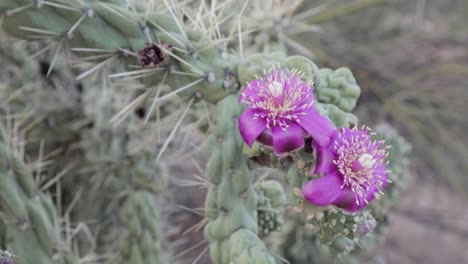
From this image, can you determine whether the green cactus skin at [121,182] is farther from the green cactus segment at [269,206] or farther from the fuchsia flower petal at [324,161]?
the fuchsia flower petal at [324,161]

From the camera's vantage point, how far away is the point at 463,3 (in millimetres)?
4777

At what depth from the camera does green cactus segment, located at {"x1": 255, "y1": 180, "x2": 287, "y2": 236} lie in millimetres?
1563

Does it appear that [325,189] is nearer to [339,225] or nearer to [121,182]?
[339,225]

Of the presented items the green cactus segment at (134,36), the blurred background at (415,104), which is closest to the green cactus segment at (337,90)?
the green cactus segment at (134,36)

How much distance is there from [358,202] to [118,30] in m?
0.75

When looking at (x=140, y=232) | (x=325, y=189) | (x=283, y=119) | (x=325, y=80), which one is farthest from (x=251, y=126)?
(x=140, y=232)

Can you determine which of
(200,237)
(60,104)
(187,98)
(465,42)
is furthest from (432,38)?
(187,98)

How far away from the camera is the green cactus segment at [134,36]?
5.06 ft

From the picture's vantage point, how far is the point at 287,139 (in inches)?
47.6

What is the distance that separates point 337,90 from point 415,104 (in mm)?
3320

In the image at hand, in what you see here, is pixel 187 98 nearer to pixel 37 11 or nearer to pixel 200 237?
pixel 37 11

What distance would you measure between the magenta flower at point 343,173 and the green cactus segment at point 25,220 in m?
0.76

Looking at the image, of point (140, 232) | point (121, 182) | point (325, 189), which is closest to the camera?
point (325, 189)

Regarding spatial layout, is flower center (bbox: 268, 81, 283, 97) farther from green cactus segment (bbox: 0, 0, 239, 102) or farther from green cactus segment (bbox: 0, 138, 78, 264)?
green cactus segment (bbox: 0, 138, 78, 264)
